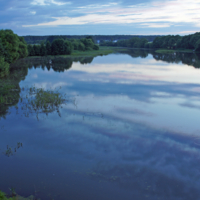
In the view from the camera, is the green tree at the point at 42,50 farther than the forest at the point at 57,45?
Yes

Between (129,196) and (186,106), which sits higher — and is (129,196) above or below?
below

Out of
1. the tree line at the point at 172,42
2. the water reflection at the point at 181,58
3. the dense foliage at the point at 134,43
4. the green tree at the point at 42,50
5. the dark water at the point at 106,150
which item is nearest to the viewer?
the dark water at the point at 106,150

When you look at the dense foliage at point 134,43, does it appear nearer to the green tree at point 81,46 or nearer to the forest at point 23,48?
the forest at point 23,48

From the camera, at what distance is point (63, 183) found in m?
8.20

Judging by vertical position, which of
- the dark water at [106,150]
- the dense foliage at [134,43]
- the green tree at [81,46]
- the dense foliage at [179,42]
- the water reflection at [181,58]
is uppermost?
the dense foliage at [134,43]

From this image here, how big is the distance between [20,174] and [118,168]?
4018mm

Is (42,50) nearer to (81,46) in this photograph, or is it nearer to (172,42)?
(81,46)

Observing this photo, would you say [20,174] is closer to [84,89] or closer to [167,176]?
[167,176]

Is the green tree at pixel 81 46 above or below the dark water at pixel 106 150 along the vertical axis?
above

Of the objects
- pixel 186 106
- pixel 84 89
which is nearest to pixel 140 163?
pixel 186 106

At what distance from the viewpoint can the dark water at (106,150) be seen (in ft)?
26.1

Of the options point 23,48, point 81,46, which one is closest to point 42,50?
point 23,48

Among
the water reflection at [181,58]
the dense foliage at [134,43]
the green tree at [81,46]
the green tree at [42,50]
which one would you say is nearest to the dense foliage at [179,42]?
the dense foliage at [134,43]

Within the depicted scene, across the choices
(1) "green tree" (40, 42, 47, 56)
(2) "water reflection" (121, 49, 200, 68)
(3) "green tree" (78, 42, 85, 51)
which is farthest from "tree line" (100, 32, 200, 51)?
(1) "green tree" (40, 42, 47, 56)
